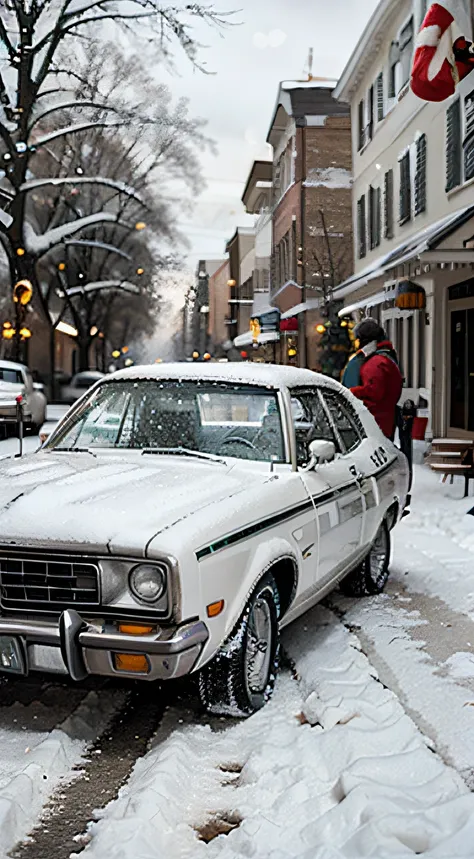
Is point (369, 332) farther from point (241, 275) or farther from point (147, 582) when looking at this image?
point (241, 275)

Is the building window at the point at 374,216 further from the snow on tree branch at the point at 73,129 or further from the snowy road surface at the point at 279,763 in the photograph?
the snowy road surface at the point at 279,763

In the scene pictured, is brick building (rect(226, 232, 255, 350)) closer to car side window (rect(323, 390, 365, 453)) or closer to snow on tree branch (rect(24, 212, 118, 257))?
snow on tree branch (rect(24, 212, 118, 257))

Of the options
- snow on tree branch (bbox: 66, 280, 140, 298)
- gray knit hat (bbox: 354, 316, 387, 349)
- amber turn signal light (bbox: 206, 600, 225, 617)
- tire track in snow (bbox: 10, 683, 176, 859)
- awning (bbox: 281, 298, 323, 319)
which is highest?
snow on tree branch (bbox: 66, 280, 140, 298)

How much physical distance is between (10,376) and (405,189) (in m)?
8.48

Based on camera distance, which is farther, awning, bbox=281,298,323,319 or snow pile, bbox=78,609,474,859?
awning, bbox=281,298,323,319

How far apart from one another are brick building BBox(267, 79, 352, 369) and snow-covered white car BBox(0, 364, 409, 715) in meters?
27.5


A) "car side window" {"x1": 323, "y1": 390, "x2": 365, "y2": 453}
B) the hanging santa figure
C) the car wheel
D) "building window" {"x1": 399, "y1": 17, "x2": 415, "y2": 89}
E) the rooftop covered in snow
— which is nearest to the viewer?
the car wheel

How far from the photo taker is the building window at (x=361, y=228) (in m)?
23.6

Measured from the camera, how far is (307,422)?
17.6 feet

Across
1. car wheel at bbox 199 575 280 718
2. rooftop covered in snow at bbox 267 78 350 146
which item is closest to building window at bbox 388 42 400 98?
rooftop covered in snow at bbox 267 78 350 146

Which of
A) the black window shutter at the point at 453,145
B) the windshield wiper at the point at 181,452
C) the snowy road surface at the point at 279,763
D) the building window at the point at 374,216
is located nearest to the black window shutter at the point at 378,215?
the building window at the point at 374,216

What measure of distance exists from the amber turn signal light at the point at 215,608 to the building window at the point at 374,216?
1871 centimetres

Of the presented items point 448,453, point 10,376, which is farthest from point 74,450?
point 10,376

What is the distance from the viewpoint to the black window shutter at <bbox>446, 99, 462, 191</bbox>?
48.6 feet
